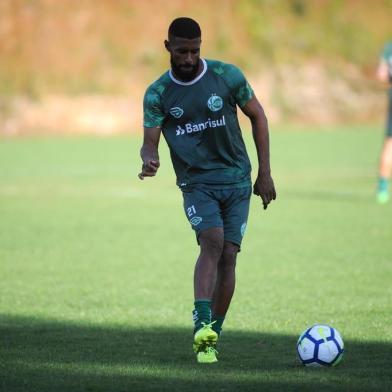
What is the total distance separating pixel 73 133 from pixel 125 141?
5551mm

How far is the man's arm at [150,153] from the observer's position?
704 centimetres

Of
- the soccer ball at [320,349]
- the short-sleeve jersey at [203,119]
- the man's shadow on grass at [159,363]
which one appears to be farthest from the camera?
the short-sleeve jersey at [203,119]

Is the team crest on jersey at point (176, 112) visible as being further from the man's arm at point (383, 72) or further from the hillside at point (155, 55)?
the hillside at point (155, 55)

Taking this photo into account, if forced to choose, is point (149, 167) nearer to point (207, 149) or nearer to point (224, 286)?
point (207, 149)

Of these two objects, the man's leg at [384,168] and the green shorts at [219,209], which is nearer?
the green shorts at [219,209]

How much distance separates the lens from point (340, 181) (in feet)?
73.0

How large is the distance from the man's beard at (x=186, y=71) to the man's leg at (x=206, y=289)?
0.99 m

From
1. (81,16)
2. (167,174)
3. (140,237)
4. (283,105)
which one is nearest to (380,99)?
(283,105)

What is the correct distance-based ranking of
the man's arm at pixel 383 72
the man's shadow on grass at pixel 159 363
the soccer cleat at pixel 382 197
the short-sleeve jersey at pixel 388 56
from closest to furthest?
the man's shadow on grass at pixel 159 363 → the man's arm at pixel 383 72 → the soccer cleat at pixel 382 197 → the short-sleeve jersey at pixel 388 56

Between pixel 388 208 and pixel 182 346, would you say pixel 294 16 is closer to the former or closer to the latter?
pixel 388 208

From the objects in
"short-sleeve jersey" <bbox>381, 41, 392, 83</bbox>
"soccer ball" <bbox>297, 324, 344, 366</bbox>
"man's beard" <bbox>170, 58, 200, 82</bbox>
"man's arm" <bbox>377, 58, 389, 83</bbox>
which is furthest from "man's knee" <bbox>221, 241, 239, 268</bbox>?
"short-sleeve jersey" <bbox>381, 41, 392, 83</bbox>

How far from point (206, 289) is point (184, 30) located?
1644mm

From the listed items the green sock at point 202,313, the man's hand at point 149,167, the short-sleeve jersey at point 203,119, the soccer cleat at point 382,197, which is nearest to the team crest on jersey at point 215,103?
the short-sleeve jersey at point 203,119

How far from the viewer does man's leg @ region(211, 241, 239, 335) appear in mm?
7301
